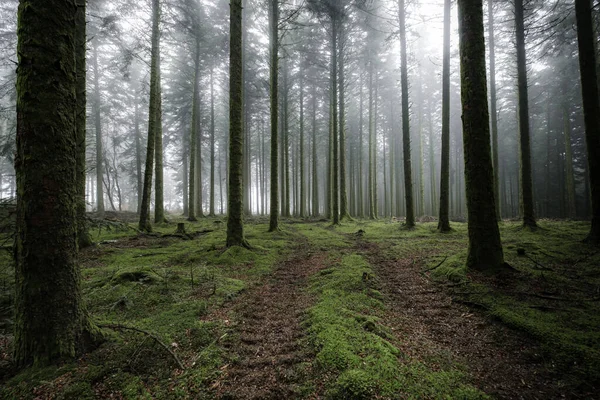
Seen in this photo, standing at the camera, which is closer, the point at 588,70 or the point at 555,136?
the point at 588,70

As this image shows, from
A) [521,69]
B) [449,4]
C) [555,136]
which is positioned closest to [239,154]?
[449,4]

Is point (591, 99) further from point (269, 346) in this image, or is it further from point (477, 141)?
point (269, 346)

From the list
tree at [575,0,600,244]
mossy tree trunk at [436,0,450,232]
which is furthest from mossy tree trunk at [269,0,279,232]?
tree at [575,0,600,244]

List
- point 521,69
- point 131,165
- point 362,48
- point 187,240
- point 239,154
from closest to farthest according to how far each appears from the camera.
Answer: point 239,154 → point 187,240 → point 521,69 → point 362,48 → point 131,165

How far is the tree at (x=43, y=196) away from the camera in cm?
202

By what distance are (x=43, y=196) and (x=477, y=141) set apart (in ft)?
21.5

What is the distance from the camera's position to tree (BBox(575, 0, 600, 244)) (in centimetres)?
639

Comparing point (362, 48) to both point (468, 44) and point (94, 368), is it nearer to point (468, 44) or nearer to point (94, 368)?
point (468, 44)

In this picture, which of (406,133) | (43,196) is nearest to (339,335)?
(43,196)

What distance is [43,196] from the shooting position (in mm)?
2051

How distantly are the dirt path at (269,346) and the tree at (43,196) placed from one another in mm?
1481

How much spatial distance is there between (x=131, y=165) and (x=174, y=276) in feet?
87.2

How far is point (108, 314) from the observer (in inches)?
124

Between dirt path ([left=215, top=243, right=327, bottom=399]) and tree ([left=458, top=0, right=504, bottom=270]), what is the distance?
3668mm
